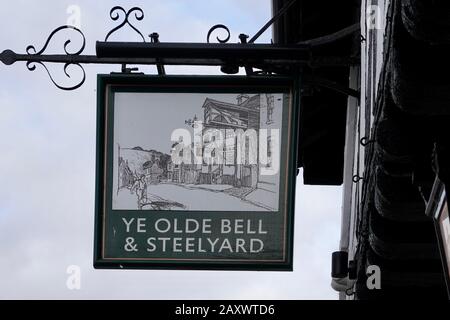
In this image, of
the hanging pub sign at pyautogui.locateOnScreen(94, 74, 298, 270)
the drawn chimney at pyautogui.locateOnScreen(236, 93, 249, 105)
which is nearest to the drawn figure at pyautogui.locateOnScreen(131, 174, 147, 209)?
the hanging pub sign at pyautogui.locateOnScreen(94, 74, 298, 270)

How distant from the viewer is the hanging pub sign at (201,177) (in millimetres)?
7434

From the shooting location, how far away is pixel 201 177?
7590mm

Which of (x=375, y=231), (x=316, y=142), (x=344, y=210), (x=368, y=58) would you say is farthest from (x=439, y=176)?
(x=316, y=142)

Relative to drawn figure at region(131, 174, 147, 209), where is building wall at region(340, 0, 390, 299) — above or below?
above

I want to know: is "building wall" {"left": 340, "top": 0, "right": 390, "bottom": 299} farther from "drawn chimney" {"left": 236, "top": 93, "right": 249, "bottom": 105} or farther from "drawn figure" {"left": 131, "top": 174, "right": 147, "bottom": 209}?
"drawn figure" {"left": 131, "top": 174, "right": 147, "bottom": 209}

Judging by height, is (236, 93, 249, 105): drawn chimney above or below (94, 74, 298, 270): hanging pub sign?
above

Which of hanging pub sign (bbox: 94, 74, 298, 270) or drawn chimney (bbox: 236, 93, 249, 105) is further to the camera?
drawn chimney (bbox: 236, 93, 249, 105)

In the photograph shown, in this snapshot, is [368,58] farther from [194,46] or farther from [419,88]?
[419,88]

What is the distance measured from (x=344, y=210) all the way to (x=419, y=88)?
7.40m

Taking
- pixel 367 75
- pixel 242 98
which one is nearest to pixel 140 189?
pixel 242 98

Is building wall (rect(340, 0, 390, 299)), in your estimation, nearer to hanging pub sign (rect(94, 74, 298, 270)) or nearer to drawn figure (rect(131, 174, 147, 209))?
hanging pub sign (rect(94, 74, 298, 270))

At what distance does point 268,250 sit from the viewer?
24.3ft

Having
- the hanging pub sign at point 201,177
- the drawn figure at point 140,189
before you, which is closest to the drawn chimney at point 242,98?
the hanging pub sign at point 201,177

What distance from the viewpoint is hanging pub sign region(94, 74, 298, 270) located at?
7434mm
